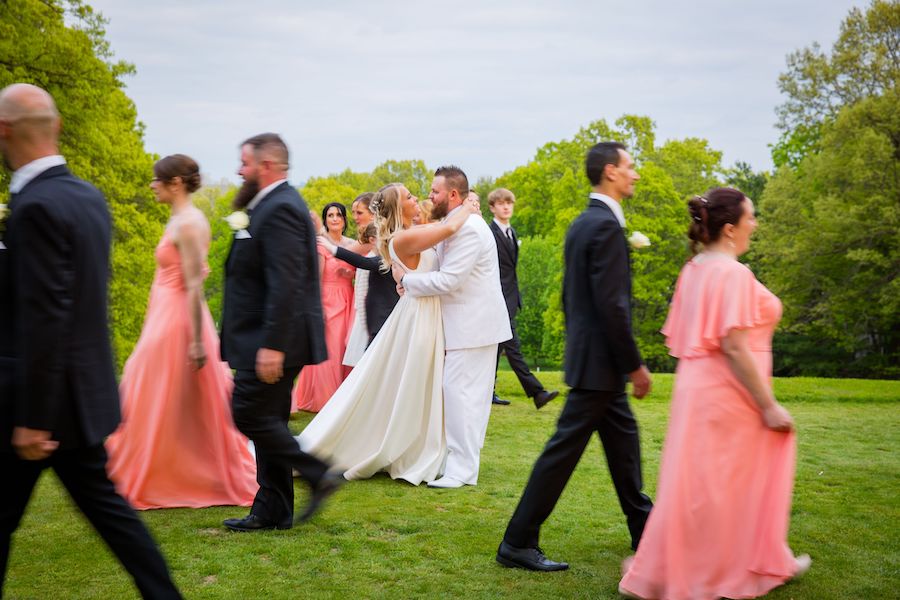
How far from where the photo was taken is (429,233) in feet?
25.3

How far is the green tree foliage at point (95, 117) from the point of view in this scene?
24.7m

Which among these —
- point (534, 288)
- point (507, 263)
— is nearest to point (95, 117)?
point (507, 263)

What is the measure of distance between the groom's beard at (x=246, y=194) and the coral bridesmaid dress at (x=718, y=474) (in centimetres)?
285

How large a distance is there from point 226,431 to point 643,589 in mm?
3707

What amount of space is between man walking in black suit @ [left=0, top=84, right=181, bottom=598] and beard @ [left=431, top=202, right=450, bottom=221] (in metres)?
4.02

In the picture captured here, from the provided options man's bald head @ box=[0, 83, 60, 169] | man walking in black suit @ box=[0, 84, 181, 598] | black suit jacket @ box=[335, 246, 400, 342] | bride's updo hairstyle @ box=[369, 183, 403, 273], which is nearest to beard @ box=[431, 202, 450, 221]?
bride's updo hairstyle @ box=[369, 183, 403, 273]

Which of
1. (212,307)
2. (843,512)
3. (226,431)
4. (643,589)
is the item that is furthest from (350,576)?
(212,307)

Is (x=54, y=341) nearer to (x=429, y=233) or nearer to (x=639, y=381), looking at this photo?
(x=639, y=381)

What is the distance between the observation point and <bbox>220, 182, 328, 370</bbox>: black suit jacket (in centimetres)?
550

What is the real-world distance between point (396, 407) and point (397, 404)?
0.10 ft

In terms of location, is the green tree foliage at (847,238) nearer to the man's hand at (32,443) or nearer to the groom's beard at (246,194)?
the groom's beard at (246,194)

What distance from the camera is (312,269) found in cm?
572

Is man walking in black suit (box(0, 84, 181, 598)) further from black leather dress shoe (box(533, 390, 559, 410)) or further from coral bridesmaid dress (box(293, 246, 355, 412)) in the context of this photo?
black leather dress shoe (box(533, 390, 559, 410))

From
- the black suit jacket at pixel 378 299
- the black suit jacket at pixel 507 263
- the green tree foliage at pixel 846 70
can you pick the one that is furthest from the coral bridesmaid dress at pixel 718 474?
the green tree foliage at pixel 846 70
